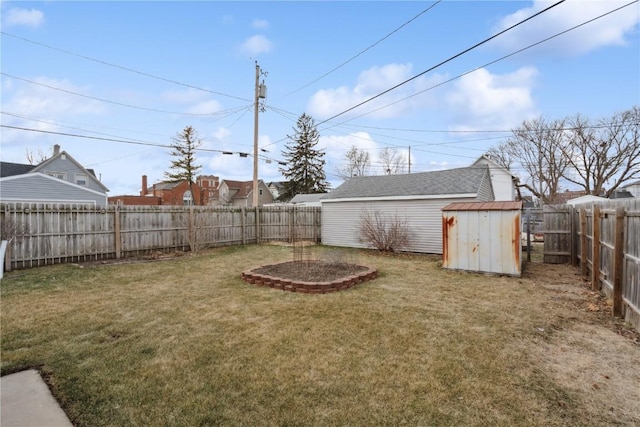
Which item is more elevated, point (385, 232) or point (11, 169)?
point (11, 169)

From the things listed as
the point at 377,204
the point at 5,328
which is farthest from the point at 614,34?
the point at 5,328

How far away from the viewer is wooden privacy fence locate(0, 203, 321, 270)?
26.6 feet

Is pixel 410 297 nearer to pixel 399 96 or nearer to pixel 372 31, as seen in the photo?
pixel 372 31

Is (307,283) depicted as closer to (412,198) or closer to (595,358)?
(595,358)

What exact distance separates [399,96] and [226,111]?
10.2 m

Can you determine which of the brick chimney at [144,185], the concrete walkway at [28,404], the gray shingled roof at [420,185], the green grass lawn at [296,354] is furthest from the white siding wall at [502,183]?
the brick chimney at [144,185]

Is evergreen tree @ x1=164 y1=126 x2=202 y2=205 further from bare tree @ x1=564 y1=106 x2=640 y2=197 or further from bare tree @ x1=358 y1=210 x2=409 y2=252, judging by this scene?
bare tree @ x1=564 y1=106 x2=640 y2=197

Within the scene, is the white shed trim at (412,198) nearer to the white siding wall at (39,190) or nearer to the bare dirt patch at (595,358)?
the bare dirt patch at (595,358)

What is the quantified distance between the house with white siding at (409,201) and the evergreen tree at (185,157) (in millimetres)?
24533

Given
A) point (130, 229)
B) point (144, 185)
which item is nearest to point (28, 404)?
point (130, 229)

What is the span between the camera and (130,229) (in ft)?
34.5

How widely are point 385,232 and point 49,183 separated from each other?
1849 centimetres

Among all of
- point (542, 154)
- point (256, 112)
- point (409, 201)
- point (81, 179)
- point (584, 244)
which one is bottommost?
point (584, 244)

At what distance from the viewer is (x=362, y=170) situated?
40.9m
